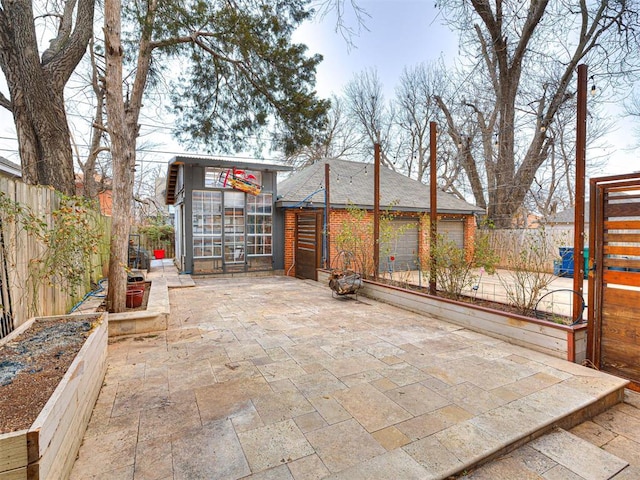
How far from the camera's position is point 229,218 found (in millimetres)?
9297

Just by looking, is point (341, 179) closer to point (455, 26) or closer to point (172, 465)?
point (455, 26)

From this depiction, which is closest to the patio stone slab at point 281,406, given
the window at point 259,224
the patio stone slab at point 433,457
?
the patio stone slab at point 433,457

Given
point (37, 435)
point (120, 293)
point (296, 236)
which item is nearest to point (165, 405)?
point (37, 435)

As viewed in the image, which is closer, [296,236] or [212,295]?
[212,295]

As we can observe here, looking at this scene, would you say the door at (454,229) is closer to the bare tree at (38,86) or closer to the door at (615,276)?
the door at (615,276)

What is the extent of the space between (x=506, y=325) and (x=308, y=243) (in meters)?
5.66

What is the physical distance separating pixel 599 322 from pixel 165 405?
4.03 m

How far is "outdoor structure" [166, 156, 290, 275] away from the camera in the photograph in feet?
29.2

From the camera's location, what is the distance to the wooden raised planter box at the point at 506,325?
10.9 ft

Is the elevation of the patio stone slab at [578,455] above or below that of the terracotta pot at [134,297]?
below

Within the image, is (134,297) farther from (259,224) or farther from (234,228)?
(259,224)

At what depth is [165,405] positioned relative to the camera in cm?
248

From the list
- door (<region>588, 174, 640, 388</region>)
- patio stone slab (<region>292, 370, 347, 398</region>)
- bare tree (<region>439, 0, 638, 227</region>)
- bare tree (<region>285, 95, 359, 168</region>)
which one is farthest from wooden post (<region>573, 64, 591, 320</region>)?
bare tree (<region>285, 95, 359, 168</region>)

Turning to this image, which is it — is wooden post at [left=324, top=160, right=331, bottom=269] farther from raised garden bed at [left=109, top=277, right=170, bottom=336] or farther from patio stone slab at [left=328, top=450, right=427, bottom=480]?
patio stone slab at [left=328, top=450, right=427, bottom=480]
